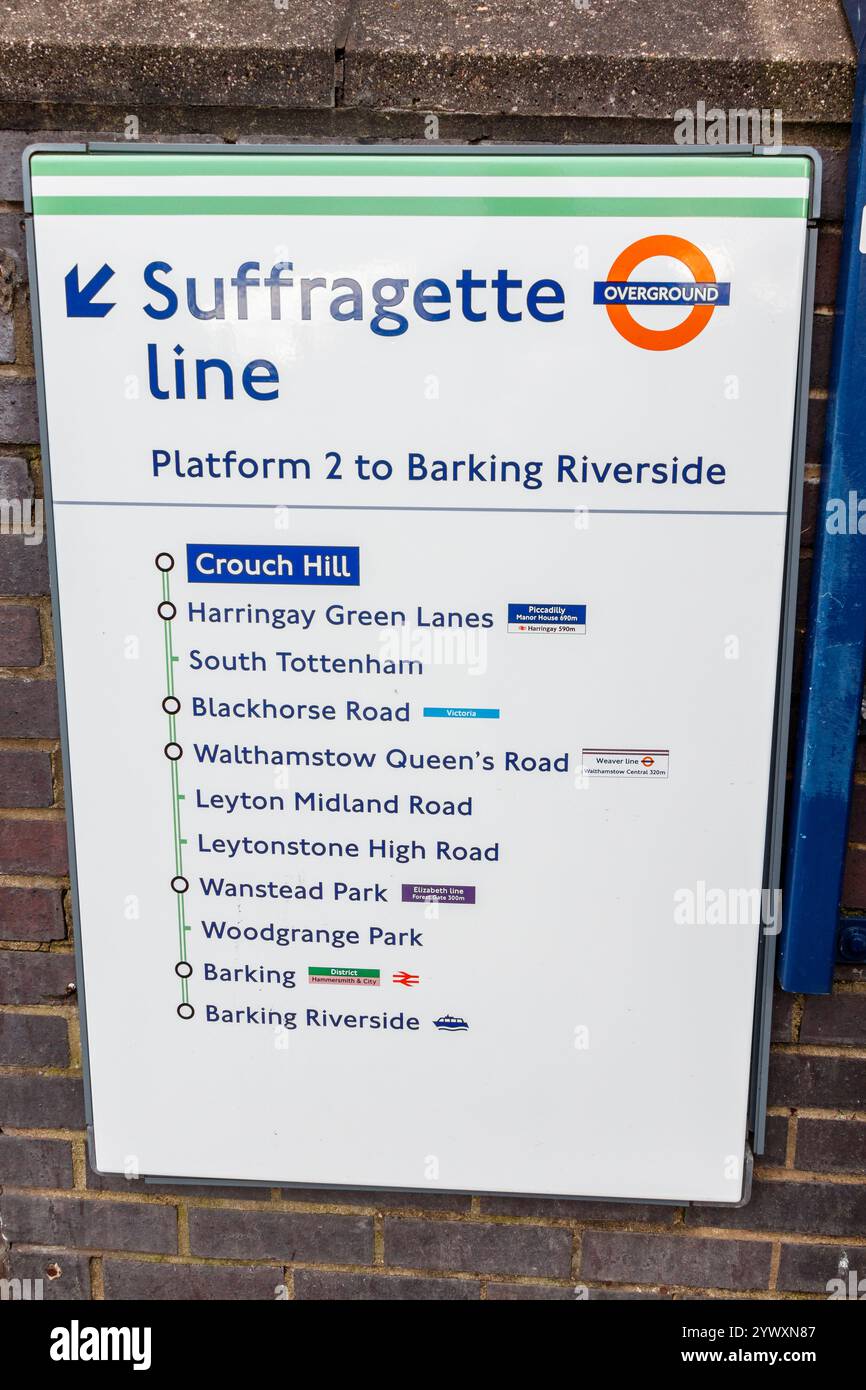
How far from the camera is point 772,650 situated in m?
1.47

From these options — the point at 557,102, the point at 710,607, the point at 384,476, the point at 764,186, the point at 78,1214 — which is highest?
the point at 557,102

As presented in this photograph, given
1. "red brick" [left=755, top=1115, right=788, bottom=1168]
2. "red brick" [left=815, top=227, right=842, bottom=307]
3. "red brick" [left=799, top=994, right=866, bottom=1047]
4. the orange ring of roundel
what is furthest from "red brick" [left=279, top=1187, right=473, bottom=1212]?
"red brick" [left=815, top=227, right=842, bottom=307]

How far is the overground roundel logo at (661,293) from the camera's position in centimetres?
135

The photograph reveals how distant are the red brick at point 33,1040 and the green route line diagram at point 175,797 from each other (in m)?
0.27

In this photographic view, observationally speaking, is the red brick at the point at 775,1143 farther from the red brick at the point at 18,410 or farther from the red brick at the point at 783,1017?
the red brick at the point at 18,410

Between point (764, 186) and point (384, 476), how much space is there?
0.63 metres

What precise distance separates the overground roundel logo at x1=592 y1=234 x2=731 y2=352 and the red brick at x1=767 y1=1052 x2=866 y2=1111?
1131mm

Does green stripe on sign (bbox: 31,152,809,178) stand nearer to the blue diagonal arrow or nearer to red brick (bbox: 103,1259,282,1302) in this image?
the blue diagonal arrow

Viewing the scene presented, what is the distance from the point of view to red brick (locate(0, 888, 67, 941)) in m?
1.67

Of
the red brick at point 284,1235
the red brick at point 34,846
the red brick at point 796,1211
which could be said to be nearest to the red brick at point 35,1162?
the red brick at point 284,1235
